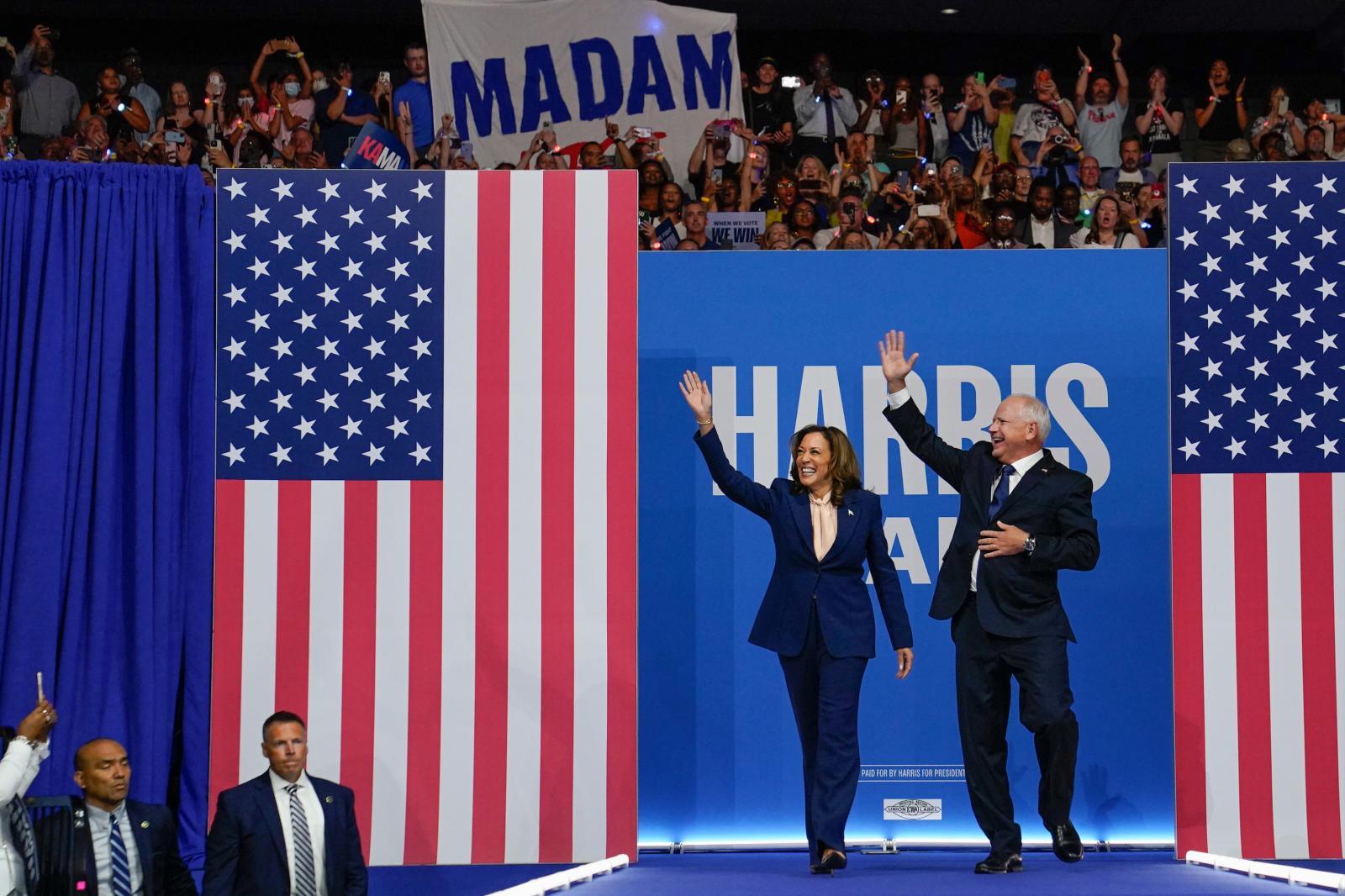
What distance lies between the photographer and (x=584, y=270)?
18.8 ft

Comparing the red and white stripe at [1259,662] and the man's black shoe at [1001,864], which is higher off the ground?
the red and white stripe at [1259,662]

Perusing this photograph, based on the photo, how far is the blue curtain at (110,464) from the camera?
18.6ft

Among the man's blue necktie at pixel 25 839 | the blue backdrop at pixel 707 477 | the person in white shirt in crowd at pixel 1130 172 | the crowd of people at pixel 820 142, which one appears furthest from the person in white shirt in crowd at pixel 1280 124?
the man's blue necktie at pixel 25 839

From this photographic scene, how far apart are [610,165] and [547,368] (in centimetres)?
273

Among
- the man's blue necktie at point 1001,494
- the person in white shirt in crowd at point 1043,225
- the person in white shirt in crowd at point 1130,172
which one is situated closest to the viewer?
the man's blue necktie at point 1001,494

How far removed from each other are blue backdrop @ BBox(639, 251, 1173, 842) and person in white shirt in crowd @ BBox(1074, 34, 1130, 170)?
298 cm

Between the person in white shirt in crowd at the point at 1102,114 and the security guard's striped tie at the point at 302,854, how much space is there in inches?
240

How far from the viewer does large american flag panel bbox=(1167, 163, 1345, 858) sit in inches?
218

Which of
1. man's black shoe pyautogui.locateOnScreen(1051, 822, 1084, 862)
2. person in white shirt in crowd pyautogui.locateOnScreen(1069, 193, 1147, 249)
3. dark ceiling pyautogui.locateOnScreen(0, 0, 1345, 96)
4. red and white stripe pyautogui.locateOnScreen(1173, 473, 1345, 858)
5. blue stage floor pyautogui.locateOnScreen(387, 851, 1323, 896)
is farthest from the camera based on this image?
dark ceiling pyautogui.locateOnScreen(0, 0, 1345, 96)

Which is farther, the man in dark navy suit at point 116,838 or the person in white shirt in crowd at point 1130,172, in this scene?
the person in white shirt in crowd at point 1130,172

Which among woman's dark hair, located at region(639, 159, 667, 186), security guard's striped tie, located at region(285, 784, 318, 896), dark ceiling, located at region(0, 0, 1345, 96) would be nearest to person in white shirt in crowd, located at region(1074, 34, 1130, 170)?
dark ceiling, located at region(0, 0, 1345, 96)

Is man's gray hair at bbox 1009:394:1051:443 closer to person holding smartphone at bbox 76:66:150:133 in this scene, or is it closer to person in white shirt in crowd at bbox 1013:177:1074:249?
person in white shirt in crowd at bbox 1013:177:1074:249

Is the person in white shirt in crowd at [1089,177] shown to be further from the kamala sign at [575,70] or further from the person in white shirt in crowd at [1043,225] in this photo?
the kamala sign at [575,70]

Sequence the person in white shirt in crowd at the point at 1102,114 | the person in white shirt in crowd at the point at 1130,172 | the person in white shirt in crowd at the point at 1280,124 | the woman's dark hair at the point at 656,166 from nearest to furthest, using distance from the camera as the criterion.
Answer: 1. the woman's dark hair at the point at 656,166
2. the person in white shirt in crowd at the point at 1130,172
3. the person in white shirt in crowd at the point at 1280,124
4. the person in white shirt in crowd at the point at 1102,114
